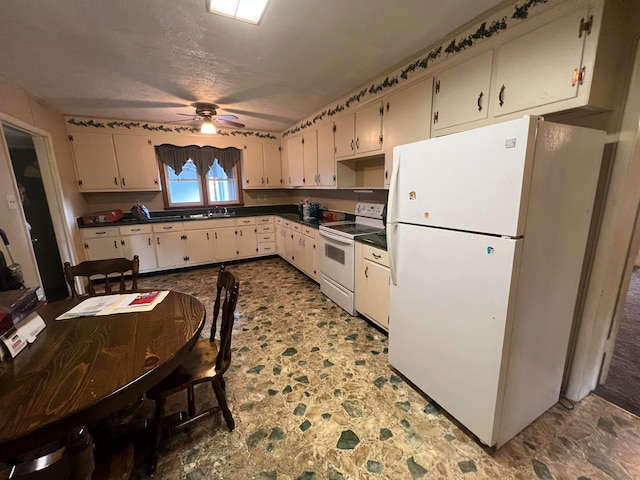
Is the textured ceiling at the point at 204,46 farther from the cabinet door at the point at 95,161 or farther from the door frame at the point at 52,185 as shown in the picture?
the cabinet door at the point at 95,161

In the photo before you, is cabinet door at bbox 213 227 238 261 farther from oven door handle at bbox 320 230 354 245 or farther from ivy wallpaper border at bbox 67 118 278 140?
oven door handle at bbox 320 230 354 245

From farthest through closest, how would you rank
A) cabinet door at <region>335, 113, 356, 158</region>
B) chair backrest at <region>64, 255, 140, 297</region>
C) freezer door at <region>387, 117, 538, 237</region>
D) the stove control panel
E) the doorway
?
the doorway < the stove control panel < cabinet door at <region>335, 113, 356, 158</region> < chair backrest at <region>64, 255, 140, 297</region> < freezer door at <region>387, 117, 538, 237</region>

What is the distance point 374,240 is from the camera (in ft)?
8.23

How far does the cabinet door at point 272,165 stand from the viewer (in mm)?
5078

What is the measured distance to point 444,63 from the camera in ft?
6.59

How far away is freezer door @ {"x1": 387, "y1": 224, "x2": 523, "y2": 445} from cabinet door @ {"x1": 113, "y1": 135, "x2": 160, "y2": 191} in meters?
4.18

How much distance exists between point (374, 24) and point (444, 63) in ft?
2.02

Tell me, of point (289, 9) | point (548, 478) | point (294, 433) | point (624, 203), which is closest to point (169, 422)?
point (294, 433)

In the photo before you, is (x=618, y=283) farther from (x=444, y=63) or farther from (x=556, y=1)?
(x=444, y=63)

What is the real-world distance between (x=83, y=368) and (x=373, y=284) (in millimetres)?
2033

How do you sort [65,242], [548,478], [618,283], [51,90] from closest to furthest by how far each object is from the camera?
[548,478] < [618,283] < [51,90] < [65,242]

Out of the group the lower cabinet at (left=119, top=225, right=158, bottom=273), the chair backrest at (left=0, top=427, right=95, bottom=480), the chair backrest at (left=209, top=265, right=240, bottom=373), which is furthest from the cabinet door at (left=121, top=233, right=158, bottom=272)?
the chair backrest at (left=0, top=427, right=95, bottom=480)

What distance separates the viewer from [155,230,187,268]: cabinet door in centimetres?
427

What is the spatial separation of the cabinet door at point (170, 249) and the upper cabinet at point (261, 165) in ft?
4.82
